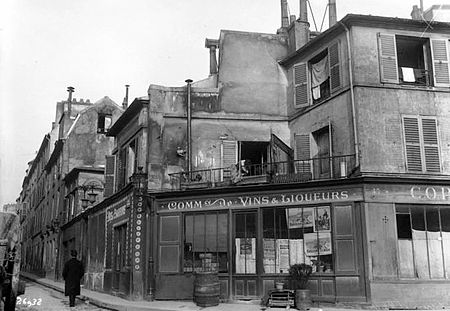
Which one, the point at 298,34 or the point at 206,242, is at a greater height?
the point at 298,34

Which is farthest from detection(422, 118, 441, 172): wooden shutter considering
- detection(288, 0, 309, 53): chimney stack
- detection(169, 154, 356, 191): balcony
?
detection(288, 0, 309, 53): chimney stack

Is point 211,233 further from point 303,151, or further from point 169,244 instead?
point 303,151

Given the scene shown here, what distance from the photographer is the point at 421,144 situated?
1516cm

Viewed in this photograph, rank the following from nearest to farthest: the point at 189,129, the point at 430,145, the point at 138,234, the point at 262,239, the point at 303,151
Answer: the point at 430,145 < the point at 262,239 < the point at 138,234 < the point at 303,151 < the point at 189,129

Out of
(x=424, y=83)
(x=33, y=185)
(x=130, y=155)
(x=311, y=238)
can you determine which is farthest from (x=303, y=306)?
(x=33, y=185)

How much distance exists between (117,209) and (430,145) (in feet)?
37.8

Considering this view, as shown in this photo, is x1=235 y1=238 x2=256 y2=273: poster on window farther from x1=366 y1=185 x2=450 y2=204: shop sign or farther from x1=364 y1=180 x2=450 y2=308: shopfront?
x1=366 y1=185 x2=450 y2=204: shop sign

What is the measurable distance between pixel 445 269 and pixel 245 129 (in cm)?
791

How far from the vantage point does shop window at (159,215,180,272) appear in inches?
642

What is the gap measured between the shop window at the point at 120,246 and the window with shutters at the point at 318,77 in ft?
25.9

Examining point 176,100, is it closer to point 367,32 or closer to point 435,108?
point 367,32

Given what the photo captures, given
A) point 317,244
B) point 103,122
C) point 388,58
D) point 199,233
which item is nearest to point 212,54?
point 388,58

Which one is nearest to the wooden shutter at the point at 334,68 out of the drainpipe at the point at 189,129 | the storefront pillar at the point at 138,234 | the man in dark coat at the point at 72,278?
the drainpipe at the point at 189,129

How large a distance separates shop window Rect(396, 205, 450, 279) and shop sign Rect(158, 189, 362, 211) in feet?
5.17
